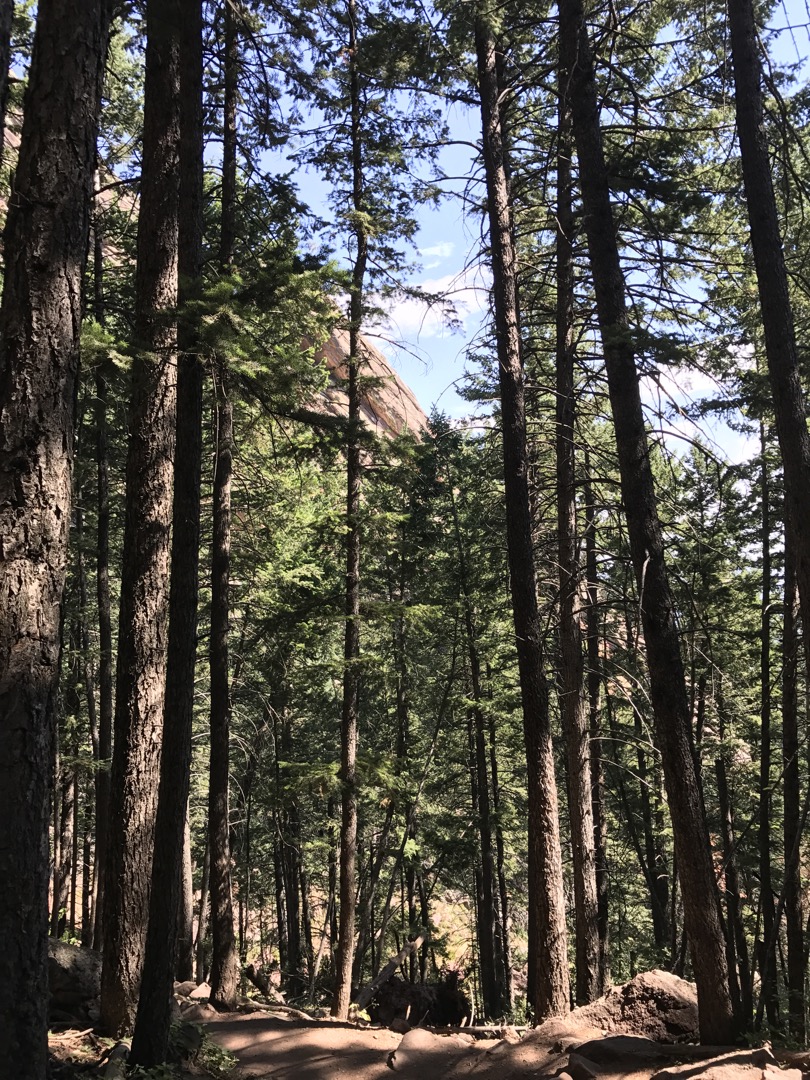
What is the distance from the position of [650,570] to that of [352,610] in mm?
5649

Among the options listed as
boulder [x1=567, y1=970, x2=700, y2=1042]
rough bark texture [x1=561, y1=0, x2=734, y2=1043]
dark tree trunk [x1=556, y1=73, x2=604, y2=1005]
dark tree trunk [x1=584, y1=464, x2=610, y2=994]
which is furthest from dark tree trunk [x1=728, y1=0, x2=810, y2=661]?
dark tree trunk [x1=584, y1=464, x2=610, y2=994]

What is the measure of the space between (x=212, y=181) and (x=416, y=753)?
15262 mm

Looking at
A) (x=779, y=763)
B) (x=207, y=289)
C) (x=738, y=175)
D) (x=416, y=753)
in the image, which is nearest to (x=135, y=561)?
(x=207, y=289)

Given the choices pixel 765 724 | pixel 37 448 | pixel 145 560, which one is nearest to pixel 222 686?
pixel 145 560

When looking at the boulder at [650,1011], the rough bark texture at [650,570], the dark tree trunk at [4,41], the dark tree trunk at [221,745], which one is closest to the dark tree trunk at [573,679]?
the rough bark texture at [650,570]

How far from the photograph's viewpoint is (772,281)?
22.9ft

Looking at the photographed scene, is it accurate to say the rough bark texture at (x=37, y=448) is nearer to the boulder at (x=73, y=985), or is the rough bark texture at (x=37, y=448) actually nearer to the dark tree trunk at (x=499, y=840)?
the boulder at (x=73, y=985)

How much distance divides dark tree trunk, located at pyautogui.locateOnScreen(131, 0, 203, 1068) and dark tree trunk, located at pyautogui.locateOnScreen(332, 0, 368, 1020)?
14.7 feet

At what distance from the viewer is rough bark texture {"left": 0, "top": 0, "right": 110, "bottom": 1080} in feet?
11.2

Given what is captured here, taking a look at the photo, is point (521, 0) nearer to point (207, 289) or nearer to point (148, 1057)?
point (207, 289)

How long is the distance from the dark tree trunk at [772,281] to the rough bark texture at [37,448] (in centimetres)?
584

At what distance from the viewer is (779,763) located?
15.5m

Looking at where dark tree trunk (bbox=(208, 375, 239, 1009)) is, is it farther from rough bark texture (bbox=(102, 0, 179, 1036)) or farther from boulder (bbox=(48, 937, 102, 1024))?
rough bark texture (bbox=(102, 0, 179, 1036))

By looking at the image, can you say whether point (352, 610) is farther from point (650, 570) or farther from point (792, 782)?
point (792, 782)
